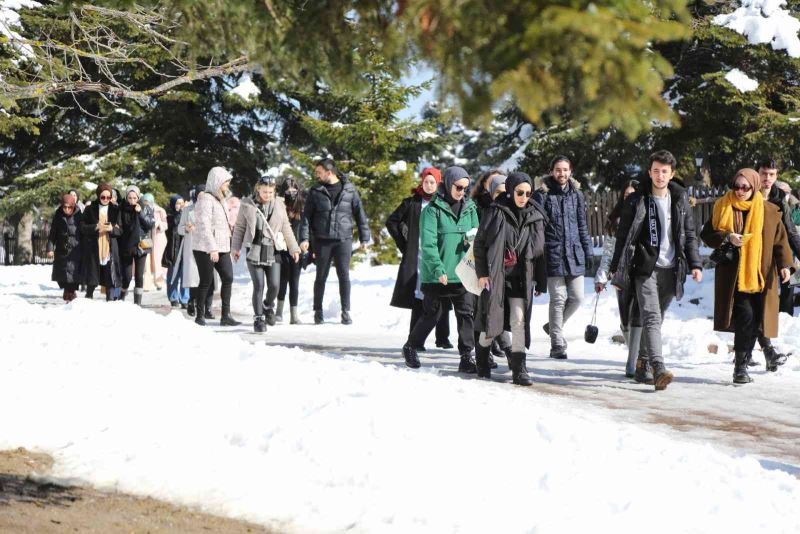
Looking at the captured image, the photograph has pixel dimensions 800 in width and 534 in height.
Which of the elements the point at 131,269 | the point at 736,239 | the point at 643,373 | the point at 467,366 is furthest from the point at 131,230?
the point at 736,239

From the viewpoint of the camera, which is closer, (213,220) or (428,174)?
(428,174)

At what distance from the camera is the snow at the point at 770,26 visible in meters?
21.0

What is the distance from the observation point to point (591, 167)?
2555cm

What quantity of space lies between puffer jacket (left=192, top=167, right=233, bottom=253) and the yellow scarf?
21.7 ft

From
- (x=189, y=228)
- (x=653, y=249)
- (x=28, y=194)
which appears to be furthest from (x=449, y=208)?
(x=28, y=194)

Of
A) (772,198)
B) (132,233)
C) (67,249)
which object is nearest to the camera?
(772,198)

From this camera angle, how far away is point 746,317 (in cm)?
966

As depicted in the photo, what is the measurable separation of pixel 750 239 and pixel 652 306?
1275 millimetres

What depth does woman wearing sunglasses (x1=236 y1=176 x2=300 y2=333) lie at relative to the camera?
1365 cm

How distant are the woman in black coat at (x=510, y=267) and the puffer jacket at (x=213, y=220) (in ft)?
16.9

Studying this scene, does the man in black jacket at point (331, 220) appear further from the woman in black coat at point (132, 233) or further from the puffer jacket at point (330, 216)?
the woman in black coat at point (132, 233)

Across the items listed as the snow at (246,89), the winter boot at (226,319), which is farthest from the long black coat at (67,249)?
the snow at (246,89)

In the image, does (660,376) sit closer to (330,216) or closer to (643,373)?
(643,373)

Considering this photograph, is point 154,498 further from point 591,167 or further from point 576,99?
point 591,167
